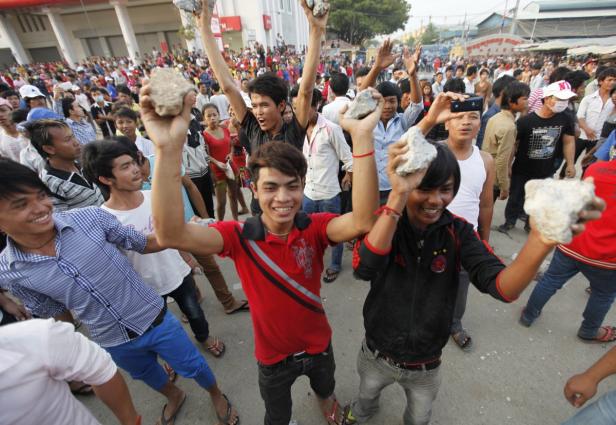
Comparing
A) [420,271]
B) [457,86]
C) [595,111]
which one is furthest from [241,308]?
[595,111]

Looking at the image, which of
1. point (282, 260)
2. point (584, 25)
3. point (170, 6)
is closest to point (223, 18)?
point (170, 6)

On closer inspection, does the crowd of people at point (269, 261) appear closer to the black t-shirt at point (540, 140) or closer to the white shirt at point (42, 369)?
the white shirt at point (42, 369)

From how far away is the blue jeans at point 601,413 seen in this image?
1.08m

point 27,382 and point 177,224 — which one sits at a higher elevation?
point 177,224

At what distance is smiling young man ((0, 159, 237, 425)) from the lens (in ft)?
4.41

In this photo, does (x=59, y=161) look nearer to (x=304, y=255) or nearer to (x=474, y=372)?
(x=304, y=255)

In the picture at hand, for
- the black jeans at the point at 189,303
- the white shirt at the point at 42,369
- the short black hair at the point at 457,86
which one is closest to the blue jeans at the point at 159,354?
the black jeans at the point at 189,303

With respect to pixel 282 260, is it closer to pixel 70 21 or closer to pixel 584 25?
pixel 70 21

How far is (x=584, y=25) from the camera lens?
129 ft

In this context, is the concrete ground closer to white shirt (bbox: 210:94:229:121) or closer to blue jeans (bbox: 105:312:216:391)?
blue jeans (bbox: 105:312:216:391)

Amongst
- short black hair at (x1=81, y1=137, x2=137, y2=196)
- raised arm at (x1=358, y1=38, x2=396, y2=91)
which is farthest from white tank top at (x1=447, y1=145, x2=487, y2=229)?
short black hair at (x1=81, y1=137, x2=137, y2=196)

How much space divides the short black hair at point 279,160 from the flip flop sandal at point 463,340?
2.15m

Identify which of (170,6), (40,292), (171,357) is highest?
(170,6)

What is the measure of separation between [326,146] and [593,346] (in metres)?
2.87
